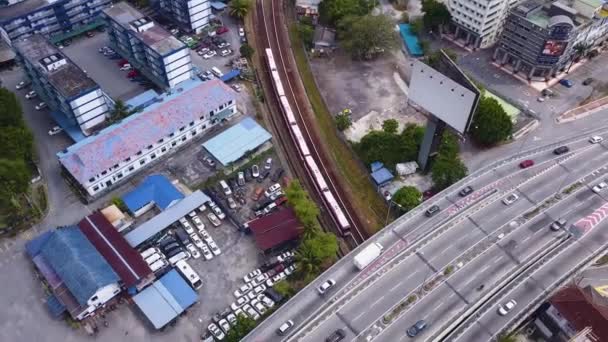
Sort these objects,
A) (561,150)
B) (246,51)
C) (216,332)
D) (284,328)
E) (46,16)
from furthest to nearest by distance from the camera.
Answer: (46,16) < (246,51) < (561,150) < (216,332) < (284,328)

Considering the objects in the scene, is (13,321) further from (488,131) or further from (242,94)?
(488,131)

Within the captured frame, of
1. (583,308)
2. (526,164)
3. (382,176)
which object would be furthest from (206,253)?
(526,164)

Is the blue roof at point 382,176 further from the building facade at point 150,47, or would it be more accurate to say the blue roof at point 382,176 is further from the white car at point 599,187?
the building facade at point 150,47

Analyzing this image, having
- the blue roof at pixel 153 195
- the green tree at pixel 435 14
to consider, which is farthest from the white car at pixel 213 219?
the green tree at pixel 435 14

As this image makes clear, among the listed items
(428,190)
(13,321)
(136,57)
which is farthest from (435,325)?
(136,57)

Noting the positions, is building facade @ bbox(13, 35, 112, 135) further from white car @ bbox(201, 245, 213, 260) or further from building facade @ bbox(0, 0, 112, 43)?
white car @ bbox(201, 245, 213, 260)

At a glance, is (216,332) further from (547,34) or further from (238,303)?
(547,34)

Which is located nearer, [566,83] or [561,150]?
[561,150]
